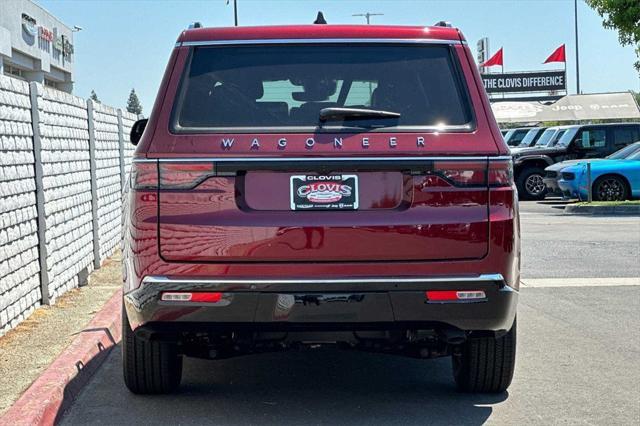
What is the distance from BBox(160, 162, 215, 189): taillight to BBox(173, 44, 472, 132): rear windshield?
0.69ft

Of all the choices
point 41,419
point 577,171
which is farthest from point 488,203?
point 577,171

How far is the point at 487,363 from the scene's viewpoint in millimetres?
5230

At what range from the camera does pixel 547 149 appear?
75.6ft

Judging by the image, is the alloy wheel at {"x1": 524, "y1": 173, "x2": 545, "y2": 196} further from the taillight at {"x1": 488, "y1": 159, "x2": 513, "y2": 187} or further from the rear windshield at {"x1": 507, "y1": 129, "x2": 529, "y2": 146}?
the taillight at {"x1": 488, "y1": 159, "x2": 513, "y2": 187}

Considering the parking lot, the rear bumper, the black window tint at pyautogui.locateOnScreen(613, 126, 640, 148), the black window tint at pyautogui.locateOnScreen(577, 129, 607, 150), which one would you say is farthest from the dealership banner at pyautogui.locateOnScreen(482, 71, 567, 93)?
the rear bumper

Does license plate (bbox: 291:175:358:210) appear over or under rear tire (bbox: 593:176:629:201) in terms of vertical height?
over

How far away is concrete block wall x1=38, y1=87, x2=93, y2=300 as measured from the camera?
795cm

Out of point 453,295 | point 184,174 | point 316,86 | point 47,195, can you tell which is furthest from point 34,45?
point 453,295

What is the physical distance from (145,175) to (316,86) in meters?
0.97

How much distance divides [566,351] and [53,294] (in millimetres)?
4157

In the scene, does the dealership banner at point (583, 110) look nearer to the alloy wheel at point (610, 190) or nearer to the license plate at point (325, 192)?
the alloy wheel at point (610, 190)

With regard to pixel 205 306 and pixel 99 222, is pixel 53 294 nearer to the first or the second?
pixel 99 222

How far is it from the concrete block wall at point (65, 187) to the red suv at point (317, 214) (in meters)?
3.47

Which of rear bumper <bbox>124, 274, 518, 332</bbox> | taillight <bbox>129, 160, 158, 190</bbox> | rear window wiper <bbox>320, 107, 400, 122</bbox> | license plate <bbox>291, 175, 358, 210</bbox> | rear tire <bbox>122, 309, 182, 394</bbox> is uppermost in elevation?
rear window wiper <bbox>320, 107, 400, 122</bbox>
